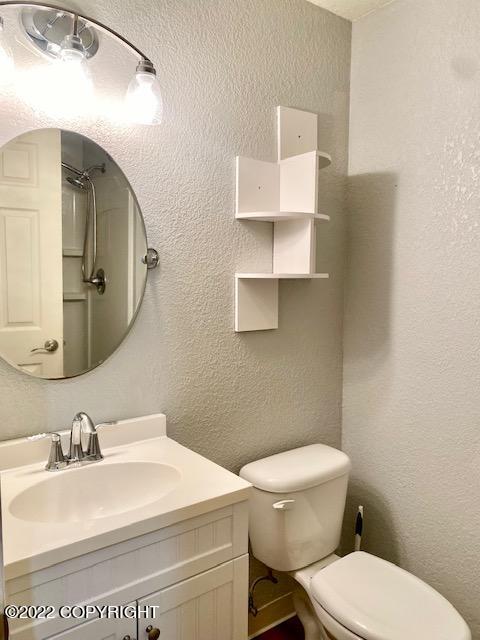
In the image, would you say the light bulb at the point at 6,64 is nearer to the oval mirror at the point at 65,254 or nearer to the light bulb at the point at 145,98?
the oval mirror at the point at 65,254

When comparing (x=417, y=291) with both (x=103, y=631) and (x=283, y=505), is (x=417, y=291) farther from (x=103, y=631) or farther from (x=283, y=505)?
(x=103, y=631)

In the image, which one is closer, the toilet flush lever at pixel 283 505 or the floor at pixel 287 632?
the toilet flush lever at pixel 283 505

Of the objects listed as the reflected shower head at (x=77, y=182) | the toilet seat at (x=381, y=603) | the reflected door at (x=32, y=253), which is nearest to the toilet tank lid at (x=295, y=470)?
the toilet seat at (x=381, y=603)

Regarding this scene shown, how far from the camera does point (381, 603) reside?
50.9 inches

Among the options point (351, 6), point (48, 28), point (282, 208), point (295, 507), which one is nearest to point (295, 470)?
point (295, 507)

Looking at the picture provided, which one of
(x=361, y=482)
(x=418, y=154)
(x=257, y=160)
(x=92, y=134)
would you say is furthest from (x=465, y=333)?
(x=92, y=134)

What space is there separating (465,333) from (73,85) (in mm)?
1381

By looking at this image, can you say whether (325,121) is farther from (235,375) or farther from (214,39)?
(235,375)

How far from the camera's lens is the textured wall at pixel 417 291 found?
149cm

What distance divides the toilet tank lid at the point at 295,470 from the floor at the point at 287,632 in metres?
0.70

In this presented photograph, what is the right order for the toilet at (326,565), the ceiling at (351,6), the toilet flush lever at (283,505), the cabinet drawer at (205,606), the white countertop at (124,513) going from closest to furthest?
1. the white countertop at (124,513)
2. the cabinet drawer at (205,606)
3. the toilet at (326,565)
4. the toilet flush lever at (283,505)
5. the ceiling at (351,6)

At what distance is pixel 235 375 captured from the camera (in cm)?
160

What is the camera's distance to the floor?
1725mm

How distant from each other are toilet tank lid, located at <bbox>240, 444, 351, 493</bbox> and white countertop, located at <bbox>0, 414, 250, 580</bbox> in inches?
11.8
